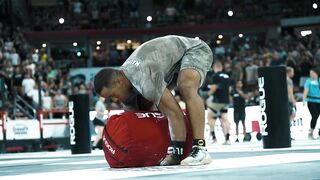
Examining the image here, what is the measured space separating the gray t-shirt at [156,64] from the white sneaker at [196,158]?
0.50m

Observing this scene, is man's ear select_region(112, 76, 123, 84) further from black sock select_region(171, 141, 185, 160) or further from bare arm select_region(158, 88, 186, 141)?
black sock select_region(171, 141, 185, 160)

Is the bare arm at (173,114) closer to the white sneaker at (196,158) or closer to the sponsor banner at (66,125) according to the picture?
the white sneaker at (196,158)

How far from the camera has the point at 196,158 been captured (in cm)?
605

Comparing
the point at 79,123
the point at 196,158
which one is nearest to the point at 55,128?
the point at 79,123

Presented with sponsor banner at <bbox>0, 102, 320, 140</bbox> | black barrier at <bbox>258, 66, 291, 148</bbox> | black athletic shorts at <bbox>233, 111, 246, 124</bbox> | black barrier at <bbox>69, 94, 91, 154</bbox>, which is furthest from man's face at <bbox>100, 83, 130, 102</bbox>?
black athletic shorts at <bbox>233, 111, 246, 124</bbox>

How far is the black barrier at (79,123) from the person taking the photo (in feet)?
40.2

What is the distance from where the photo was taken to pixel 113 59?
3231 cm

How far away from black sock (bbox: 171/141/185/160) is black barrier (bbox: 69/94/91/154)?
611 cm

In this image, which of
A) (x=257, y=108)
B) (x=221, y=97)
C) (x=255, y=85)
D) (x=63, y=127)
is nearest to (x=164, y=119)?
(x=221, y=97)

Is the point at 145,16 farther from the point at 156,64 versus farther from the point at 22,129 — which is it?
the point at 156,64

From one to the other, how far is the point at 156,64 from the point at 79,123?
6257mm

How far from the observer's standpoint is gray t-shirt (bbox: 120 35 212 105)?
6141 millimetres

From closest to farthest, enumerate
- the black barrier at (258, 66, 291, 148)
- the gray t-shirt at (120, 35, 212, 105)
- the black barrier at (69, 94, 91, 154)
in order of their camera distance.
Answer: the gray t-shirt at (120, 35, 212, 105) → the black barrier at (258, 66, 291, 148) → the black barrier at (69, 94, 91, 154)

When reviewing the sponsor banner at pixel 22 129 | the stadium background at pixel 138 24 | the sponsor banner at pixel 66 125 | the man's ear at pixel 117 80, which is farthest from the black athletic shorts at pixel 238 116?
the stadium background at pixel 138 24
